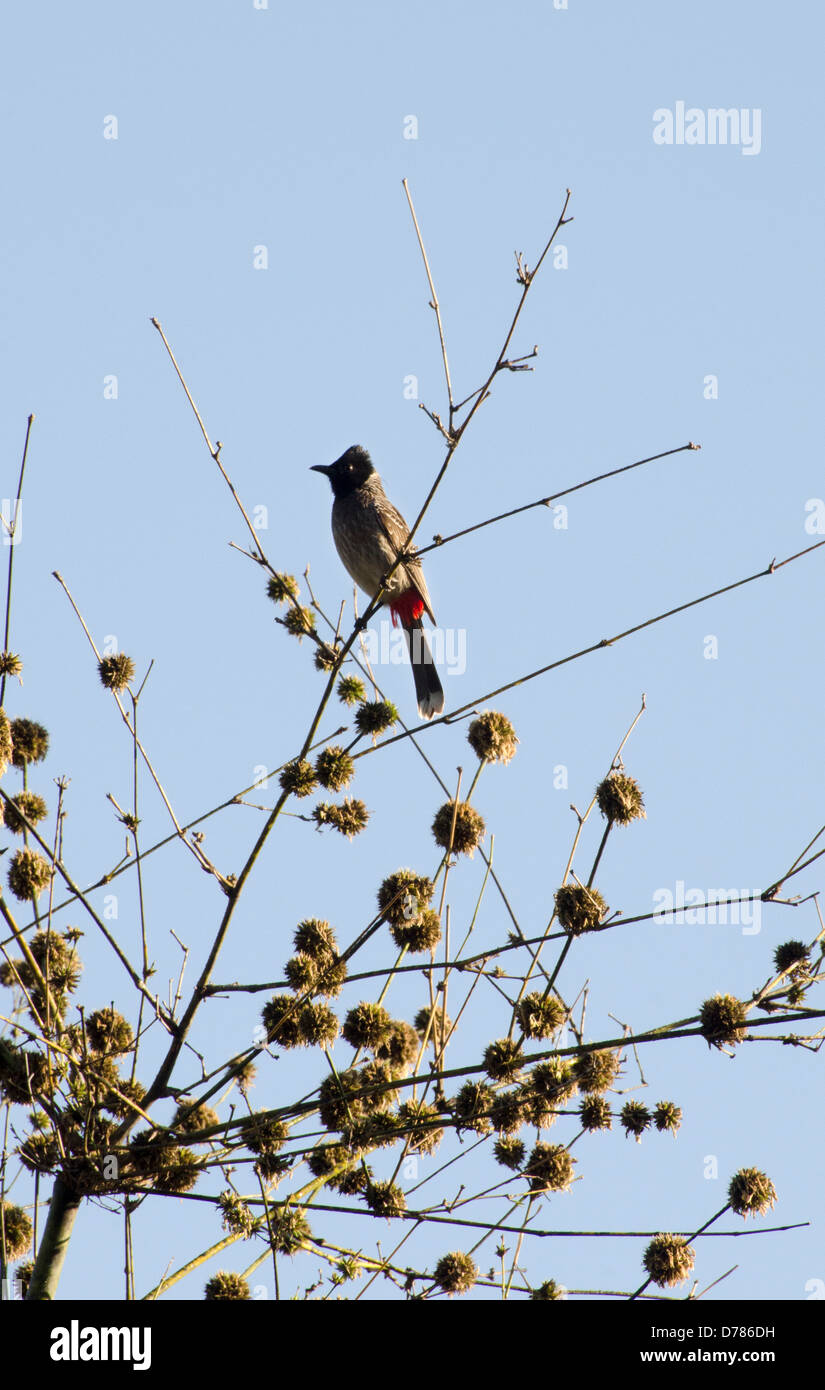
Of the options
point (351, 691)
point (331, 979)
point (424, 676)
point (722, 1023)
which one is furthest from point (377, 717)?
point (424, 676)

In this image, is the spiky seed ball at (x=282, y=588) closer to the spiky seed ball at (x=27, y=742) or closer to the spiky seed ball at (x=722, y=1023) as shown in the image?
the spiky seed ball at (x=27, y=742)

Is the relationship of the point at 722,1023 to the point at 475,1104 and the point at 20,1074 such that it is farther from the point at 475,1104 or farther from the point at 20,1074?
the point at 20,1074

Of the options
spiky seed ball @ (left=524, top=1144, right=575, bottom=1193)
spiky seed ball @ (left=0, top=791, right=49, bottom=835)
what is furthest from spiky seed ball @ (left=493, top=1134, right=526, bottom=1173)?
spiky seed ball @ (left=0, top=791, right=49, bottom=835)

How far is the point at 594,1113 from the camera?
17.1ft

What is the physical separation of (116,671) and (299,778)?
3.30 ft

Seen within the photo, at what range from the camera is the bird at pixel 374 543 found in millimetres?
9734

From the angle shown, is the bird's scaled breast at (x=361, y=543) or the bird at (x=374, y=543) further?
the bird's scaled breast at (x=361, y=543)

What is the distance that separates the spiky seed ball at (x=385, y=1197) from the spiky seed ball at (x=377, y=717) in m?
1.80

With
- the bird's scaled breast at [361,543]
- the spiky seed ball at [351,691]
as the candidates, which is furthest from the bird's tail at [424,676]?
the spiky seed ball at [351,691]

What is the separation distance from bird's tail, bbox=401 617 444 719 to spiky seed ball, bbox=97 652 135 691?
12.0ft

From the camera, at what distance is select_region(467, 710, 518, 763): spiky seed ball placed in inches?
229

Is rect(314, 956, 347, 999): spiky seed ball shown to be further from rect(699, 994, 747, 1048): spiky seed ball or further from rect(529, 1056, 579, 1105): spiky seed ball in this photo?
rect(699, 994, 747, 1048): spiky seed ball
